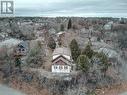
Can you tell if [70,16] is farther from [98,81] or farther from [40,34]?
[98,81]

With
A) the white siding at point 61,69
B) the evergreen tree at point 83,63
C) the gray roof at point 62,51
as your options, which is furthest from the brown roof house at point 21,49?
the evergreen tree at point 83,63

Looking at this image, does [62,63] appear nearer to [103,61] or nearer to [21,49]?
[103,61]

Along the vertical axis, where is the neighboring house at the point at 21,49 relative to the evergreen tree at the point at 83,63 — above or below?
above

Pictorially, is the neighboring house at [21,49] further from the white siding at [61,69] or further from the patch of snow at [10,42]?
the white siding at [61,69]

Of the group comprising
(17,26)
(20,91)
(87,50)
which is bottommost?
(20,91)

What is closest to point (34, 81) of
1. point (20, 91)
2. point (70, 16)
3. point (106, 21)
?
point (20, 91)

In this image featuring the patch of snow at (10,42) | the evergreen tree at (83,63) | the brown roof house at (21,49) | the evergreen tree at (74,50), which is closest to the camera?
the evergreen tree at (83,63)

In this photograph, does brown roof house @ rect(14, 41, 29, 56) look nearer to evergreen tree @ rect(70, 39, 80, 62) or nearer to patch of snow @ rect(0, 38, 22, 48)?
patch of snow @ rect(0, 38, 22, 48)

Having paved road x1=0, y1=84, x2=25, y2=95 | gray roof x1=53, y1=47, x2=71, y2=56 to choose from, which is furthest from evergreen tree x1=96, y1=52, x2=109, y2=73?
paved road x1=0, y1=84, x2=25, y2=95
